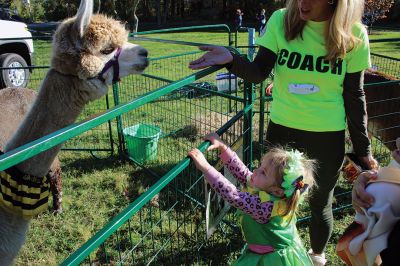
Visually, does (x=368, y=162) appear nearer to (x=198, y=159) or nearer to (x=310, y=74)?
(x=310, y=74)

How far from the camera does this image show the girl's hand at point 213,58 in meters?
2.04

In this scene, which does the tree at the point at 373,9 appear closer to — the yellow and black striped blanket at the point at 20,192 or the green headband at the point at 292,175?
the green headband at the point at 292,175

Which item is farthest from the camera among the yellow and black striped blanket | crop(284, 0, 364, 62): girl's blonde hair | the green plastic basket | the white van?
the white van

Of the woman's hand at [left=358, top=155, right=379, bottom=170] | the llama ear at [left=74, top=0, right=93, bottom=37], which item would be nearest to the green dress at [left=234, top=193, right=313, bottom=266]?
the woman's hand at [left=358, top=155, right=379, bottom=170]

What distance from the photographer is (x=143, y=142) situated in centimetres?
467

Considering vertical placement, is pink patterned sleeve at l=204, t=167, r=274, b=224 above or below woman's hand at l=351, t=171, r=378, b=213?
below

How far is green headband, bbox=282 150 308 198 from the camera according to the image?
1.77 meters

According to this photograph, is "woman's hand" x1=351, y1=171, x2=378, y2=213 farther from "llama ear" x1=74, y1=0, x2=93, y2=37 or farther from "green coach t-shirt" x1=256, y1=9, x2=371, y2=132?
"llama ear" x1=74, y1=0, x2=93, y2=37

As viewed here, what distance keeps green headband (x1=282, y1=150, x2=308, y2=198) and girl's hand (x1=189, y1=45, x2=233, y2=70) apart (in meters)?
0.62

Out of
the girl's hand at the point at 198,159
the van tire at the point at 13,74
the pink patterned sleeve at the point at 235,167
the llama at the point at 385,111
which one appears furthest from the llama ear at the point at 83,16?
the van tire at the point at 13,74

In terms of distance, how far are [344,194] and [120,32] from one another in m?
2.97

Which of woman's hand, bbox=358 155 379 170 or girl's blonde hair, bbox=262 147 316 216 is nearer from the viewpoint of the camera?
girl's blonde hair, bbox=262 147 316 216

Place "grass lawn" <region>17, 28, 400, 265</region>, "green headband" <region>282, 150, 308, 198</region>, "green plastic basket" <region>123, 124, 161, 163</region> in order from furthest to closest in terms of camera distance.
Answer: "green plastic basket" <region>123, 124, 161, 163</region> < "grass lawn" <region>17, 28, 400, 265</region> < "green headband" <region>282, 150, 308, 198</region>

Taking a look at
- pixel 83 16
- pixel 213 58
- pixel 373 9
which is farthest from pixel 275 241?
pixel 373 9
